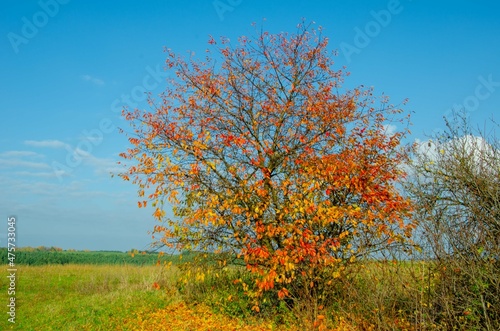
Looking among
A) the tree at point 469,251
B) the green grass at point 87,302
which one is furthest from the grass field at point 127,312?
the tree at point 469,251

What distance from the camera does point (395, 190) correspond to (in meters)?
12.8

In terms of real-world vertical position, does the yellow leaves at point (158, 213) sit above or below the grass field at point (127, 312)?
above

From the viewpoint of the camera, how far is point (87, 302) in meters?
17.7

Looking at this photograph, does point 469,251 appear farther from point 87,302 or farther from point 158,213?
point 87,302

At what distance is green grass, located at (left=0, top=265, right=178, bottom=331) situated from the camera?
49.9 ft

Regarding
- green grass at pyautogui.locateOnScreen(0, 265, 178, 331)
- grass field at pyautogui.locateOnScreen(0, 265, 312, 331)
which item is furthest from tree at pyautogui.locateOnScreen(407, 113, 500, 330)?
green grass at pyautogui.locateOnScreen(0, 265, 178, 331)

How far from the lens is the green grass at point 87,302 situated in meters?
15.2

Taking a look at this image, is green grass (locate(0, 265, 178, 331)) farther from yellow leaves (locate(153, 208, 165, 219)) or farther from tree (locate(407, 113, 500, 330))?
tree (locate(407, 113, 500, 330))

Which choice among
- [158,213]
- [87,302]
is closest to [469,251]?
[158,213]

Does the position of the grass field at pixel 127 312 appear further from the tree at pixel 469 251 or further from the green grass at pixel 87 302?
the tree at pixel 469 251

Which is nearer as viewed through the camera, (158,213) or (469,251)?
(469,251)

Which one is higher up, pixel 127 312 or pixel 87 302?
pixel 87 302

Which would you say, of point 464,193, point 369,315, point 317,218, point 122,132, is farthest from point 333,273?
point 122,132

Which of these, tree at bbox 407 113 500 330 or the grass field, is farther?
the grass field
